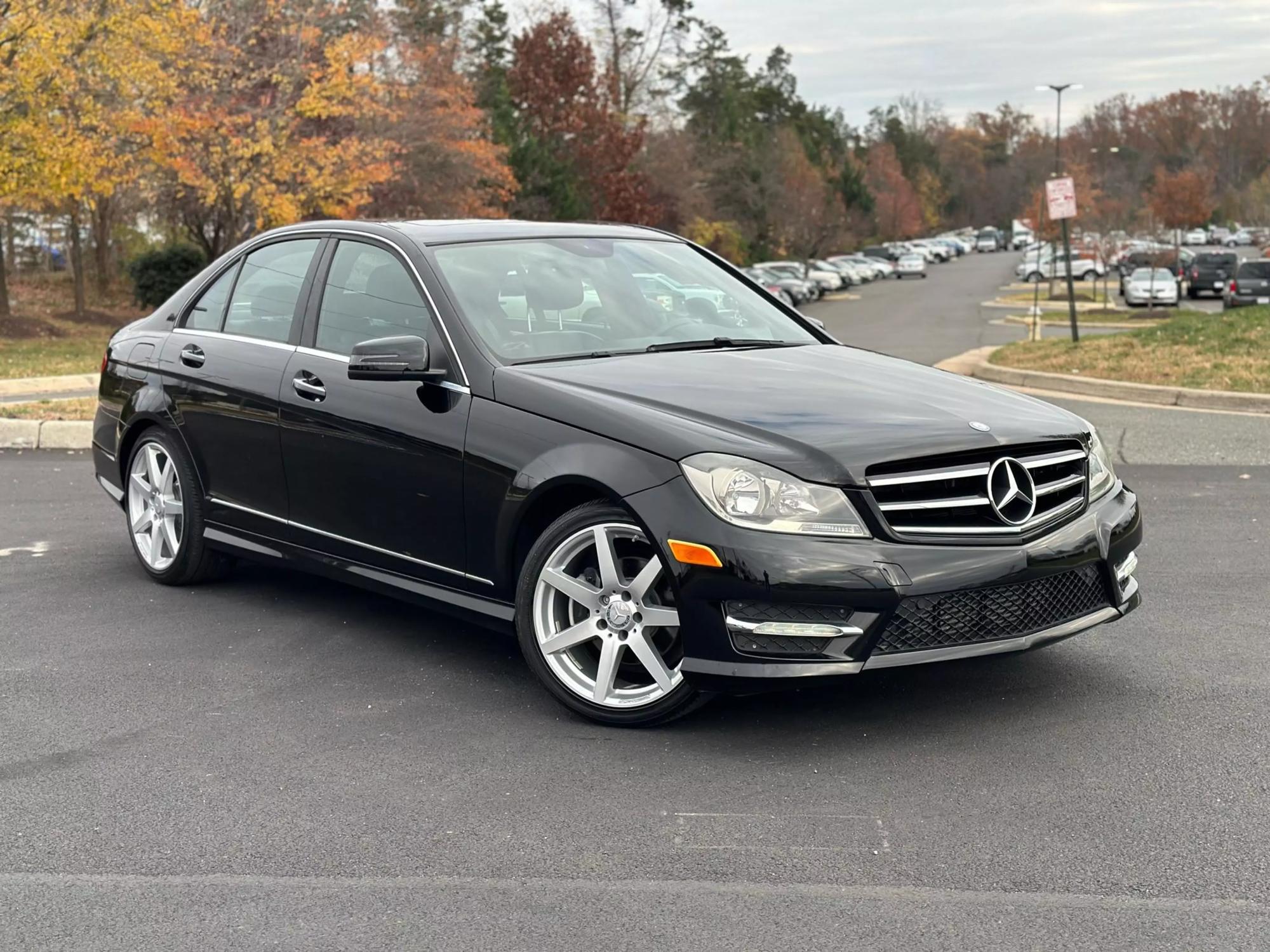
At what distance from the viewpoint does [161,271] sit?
33.1 metres

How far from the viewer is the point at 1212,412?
1310cm

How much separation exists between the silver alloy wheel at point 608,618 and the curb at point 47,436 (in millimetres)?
7935

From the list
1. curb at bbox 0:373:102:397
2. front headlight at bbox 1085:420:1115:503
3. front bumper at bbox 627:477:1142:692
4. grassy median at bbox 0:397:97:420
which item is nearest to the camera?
front bumper at bbox 627:477:1142:692

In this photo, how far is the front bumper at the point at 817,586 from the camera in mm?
4109

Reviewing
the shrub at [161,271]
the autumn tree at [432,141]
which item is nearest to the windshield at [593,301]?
the autumn tree at [432,141]

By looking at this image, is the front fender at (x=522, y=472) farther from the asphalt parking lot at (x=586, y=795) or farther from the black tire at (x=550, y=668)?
the asphalt parking lot at (x=586, y=795)

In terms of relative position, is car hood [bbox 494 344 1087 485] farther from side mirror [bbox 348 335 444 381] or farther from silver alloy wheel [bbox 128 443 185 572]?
silver alloy wheel [bbox 128 443 185 572]

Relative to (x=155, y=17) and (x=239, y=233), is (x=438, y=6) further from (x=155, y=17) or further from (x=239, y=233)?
(x=155, y=17)

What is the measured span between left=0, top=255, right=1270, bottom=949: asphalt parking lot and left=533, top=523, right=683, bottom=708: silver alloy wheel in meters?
0.17

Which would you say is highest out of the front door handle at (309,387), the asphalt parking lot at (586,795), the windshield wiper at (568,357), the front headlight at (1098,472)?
the windshield wiper at (568,357)

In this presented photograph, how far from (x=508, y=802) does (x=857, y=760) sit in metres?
1.05

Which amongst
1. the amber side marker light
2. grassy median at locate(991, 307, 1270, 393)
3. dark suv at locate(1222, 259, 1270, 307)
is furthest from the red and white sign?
dark suv at locate(1222, 259, 1270, 307)

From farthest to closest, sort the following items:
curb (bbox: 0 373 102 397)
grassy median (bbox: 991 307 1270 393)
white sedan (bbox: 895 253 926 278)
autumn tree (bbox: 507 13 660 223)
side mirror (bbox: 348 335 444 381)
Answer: white sedan (bbox: 895 253 926 278), autumn tree (bbox: 507 13 660 223), curb (bbox: 0 373 102 397), grassy median (bbox: 991 307 1270 393), side mirror (bbox: 348 335 444 381)

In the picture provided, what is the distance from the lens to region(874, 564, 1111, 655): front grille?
13.7ft
